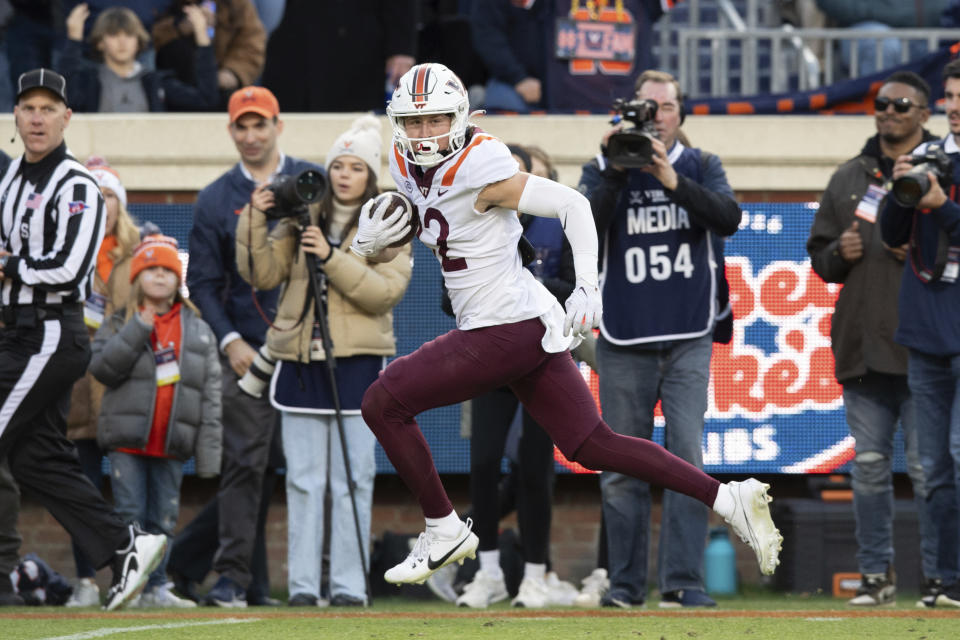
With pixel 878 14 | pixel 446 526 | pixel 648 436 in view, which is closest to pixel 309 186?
pixel 648 436

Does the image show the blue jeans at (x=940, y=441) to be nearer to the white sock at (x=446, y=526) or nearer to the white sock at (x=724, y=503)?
the white sock at (x=724, y=503)

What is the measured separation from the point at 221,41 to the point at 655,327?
4.41m

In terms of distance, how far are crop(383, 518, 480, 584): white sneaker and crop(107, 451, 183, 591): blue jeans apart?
239 centimetres

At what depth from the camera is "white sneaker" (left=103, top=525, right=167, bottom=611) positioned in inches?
288

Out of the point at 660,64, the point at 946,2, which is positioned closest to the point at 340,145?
the point at 660,64

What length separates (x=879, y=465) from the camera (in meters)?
7.77

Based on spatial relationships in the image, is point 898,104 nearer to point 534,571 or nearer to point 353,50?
point 534,571

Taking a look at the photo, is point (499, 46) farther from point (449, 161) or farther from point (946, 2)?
point (449, 161)

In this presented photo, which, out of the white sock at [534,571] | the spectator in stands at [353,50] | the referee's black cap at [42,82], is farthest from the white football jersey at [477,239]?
the spectator in stands at [353,50]

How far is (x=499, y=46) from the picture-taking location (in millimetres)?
10414

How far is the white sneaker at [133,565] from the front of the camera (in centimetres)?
731

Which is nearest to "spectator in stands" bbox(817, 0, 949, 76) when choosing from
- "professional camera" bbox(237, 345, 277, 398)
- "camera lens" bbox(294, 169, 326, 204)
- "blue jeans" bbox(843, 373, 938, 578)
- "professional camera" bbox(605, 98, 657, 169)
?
"blue jeans" bbox(843, 373, 938, 578)

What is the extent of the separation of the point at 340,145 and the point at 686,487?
2906 mm

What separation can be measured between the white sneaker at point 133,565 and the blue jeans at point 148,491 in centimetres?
75
